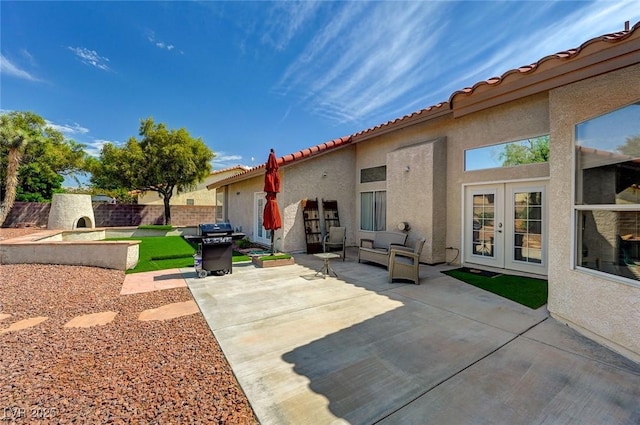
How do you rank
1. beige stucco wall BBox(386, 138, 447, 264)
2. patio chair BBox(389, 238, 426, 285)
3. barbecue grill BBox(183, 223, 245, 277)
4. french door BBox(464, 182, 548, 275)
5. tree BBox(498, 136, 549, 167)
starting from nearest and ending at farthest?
patio chair BBox(389, 238, 426, 285)
tree BBox(498, 136, 549, 167)
french door BBox(464, 182, 548, 275)
barbecue grill BBox(183, 223, 245, 277)
beige stucco wall BBox(386, 138, 447, 264)

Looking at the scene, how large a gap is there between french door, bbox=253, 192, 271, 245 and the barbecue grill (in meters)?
5.80

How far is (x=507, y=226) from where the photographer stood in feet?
27.1

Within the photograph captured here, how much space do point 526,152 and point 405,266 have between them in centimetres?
487

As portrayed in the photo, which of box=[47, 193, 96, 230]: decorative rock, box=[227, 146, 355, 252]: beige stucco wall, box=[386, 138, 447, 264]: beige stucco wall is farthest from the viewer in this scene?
box=[47, 193, 96, 230]: decorative rock

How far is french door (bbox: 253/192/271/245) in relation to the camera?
1427cm

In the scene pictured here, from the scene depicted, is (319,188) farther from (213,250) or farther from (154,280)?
(154,280)

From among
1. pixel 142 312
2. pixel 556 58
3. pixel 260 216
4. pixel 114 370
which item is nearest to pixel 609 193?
pixel 556 58

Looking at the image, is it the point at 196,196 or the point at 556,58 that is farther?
the point at 196,196

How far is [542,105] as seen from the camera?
7406 mm

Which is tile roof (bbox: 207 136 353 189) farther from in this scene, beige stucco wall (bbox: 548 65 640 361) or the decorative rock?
the decorative rock

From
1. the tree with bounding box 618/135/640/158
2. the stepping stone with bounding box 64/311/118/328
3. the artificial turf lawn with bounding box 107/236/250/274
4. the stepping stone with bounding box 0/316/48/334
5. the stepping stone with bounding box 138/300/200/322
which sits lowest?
the stepping stone with bounding box 138/300/200/322

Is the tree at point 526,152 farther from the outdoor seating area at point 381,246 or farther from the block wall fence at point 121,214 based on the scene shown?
the block wall fence at point 121,214

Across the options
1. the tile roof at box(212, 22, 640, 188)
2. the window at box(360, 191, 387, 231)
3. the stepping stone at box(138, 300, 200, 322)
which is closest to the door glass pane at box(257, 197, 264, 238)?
the tile roof at box(212, 22, 640, 188)

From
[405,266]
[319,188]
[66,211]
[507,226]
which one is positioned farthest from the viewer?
[66,211]
